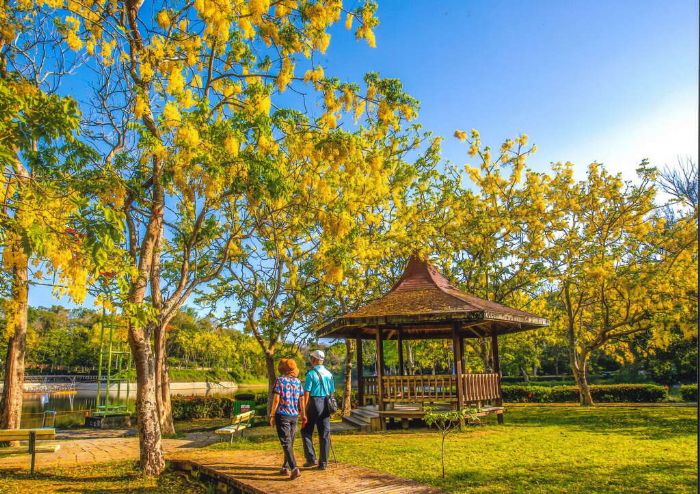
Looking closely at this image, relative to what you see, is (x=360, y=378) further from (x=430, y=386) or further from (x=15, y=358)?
(x=15, y=358)

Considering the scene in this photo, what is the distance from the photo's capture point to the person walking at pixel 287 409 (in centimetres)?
661

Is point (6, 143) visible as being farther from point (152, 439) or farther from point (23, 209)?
point (152, 439)

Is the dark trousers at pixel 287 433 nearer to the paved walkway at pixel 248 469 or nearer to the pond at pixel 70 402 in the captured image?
the paved walkway at pixel 248 469

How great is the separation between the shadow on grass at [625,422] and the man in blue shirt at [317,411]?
285 inches

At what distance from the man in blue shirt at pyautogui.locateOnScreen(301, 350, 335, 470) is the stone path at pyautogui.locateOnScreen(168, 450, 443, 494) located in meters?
0.21

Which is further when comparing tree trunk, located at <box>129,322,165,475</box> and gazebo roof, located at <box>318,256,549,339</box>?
gazebo roof, located at <box>318,256,549,339</box>

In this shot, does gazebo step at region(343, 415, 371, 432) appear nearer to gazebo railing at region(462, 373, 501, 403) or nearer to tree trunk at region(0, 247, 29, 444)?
gazebo railing at region(462, 373, 501, 403)

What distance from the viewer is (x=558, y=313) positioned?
21.9 meters

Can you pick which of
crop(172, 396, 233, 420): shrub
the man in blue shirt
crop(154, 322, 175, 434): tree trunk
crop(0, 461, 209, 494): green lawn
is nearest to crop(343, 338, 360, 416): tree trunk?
crop(154, 322, 175, 434): tree trunk

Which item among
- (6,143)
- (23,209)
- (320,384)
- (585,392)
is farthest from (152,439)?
(585,392)

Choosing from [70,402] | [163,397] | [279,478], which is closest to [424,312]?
[279,478]

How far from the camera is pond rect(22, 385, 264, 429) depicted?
2161 centimetres

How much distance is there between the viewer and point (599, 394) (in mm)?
23828

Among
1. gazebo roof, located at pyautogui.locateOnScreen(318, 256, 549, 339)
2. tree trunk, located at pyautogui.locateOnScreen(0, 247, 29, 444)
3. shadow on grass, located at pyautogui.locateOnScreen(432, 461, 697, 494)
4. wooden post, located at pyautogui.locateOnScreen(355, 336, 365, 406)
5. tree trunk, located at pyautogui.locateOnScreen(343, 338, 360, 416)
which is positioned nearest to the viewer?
shadow on grass, located at pyautogui.locateOnScreen(432, 461, 697, 494)
